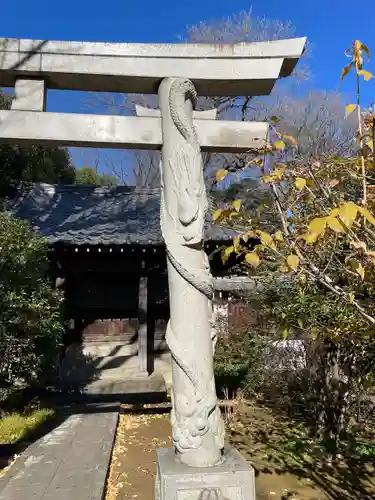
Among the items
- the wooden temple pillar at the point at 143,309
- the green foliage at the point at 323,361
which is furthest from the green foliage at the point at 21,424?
the green foliage at the point at 323,361

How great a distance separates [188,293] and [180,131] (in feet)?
3.92

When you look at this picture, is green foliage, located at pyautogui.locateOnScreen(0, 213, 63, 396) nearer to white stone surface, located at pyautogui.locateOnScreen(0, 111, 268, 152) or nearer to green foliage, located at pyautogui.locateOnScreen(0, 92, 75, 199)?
white stone surface, located at pyautogui.locateOnScreen(0, 111, 268, 152)

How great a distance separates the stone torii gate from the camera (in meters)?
2.80

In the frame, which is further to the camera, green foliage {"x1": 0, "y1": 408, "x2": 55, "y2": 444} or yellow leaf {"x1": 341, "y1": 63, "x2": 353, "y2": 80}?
green foliage {"x1": 0, "y1": 408, "x2": 55, "y2": 444}

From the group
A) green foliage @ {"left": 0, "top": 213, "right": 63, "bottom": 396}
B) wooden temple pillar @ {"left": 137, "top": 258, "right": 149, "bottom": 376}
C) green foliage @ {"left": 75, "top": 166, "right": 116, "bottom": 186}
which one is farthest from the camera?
green foliage @ {"left": 75, "top": 166, "right": 116, "bottom": 186}

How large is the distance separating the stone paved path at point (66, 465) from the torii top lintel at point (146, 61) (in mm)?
3826

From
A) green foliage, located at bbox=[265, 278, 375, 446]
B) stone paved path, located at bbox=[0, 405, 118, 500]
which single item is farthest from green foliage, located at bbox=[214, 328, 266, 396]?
stone paved path, located at bbox=[0, 405, 118, 500]

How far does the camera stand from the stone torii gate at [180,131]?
9.19 ft

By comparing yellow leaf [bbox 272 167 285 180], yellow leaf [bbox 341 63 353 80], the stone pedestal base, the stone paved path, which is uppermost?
yellow leaf [bbox 341 63 353 80]

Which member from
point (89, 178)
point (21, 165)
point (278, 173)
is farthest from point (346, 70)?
point (89, 178)

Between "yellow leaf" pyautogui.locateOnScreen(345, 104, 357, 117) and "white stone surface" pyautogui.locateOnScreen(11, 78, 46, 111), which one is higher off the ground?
"white stone surface" pyautogui.locateOnScreen(11, 78, 46, 111)

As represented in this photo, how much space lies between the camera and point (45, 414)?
22.4 ft

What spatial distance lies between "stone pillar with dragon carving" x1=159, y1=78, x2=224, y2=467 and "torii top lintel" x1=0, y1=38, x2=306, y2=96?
0.20m

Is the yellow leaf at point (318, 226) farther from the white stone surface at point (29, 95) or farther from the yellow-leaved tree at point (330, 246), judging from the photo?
the white stone surface at point (29, 95)
